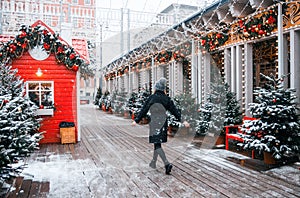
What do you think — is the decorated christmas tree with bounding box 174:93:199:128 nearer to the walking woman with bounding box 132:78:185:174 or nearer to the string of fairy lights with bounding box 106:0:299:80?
the string of fairy lights with bounding box 106:0:299:80

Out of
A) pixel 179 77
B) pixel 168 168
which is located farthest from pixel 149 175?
pixel 179 77

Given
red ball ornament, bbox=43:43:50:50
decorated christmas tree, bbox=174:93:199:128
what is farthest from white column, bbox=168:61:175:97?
red ball ornament, bbox=43:43:50:50

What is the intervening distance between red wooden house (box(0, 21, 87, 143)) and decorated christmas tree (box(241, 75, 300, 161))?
4628 millimetres

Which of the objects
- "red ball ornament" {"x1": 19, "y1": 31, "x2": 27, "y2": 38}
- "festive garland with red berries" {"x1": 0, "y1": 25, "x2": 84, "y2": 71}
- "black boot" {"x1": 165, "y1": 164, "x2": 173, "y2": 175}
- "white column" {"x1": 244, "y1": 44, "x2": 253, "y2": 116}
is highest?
"red ball ornament" {"x1": 19, "y1": 31, "x2": 27, "y2": 38}

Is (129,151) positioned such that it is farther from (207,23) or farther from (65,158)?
(207,23)

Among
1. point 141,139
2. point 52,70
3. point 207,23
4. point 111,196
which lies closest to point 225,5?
point 207,23

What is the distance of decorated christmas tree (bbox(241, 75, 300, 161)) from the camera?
4594mm

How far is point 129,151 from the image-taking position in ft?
20.3

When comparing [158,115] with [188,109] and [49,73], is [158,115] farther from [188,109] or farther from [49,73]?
[49,73]

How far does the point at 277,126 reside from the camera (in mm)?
4605

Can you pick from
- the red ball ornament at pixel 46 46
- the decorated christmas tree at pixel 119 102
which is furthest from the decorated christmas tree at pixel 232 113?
the decorated christmas tree at pixel 119 102

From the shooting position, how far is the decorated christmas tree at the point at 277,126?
4.59 meters

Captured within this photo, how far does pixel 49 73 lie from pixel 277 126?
559 cm

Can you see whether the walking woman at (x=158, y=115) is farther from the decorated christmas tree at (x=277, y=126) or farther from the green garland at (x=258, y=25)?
the green garland at (x=258, y=25)
